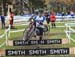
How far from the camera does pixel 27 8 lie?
97.8 metres

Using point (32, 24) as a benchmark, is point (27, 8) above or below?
below

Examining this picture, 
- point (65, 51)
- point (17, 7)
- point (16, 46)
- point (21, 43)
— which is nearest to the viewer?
point (65, 51)

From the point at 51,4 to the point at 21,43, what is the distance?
91249 millimetres

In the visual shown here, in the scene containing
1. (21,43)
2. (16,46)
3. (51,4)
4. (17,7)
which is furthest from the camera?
(51,4)

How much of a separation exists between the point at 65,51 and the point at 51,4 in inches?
3753

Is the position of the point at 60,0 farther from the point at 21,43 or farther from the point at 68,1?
the point at 21,43

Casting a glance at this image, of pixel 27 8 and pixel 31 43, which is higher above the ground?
pixel 31 43

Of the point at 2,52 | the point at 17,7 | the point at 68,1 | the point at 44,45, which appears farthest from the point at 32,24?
the point at 68,1

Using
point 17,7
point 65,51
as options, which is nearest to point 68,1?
point 17,7

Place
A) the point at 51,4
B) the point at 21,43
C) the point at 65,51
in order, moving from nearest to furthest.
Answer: the point at 65,51 < the point at 21,43 < the point at 51,4

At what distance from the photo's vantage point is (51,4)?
348ft

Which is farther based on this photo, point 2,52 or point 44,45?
point 44,45

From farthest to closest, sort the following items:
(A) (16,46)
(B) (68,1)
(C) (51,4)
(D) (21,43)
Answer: (C) (51,4) < (B) (68,1) < (A) (16,46) < (D) (21,43)

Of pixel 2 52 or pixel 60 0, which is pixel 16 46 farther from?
pixel 60 0
